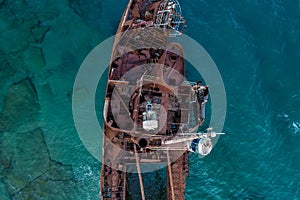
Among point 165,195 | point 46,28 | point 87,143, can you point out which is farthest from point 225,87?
point 46,28

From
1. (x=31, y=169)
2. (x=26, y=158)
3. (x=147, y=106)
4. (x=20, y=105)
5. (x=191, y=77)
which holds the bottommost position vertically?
(x=31, y=169)

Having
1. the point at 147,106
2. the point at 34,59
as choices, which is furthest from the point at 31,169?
the point at 147,106

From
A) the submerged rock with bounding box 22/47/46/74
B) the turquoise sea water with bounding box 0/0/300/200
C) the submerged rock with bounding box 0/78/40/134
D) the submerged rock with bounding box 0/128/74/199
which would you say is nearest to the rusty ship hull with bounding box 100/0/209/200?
the turquoise sea water with bounding box 0/0/300/200

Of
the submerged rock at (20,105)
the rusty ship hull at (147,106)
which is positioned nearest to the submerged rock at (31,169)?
the submerged rock at (20,105)

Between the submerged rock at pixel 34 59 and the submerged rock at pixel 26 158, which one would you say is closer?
the submerged rock at pixel 26 158

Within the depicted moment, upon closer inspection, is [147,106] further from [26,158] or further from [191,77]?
[26,158]

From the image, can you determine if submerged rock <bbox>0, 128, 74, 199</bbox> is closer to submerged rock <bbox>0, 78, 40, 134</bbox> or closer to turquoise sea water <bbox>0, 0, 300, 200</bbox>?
turquoise sea water <bbox>0, 0, 300, 200</bbox>

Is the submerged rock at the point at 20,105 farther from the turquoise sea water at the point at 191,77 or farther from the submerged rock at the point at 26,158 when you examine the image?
the submerged rock at the point at 26,158
